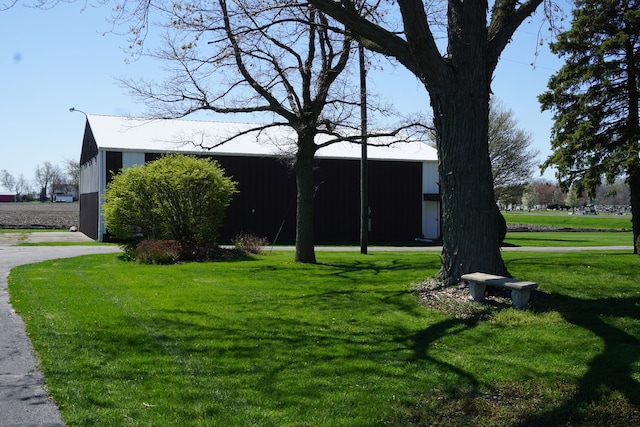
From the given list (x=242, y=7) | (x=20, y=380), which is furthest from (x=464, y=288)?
(x=242, y=7)

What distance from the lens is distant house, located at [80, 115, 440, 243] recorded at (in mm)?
30752

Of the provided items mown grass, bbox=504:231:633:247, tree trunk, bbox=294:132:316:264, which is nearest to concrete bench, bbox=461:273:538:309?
tree trunk, bbox=294:132:316:264

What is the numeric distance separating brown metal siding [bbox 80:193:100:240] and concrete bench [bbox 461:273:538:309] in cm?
2568

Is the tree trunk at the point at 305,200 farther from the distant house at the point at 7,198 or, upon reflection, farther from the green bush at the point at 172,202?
the distant house at the point at 7,198

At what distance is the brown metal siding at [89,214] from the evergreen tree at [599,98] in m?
22.1

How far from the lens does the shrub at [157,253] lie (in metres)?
17.5

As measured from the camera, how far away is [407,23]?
9633 mm

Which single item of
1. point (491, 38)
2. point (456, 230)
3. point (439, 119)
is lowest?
point (456, 230)

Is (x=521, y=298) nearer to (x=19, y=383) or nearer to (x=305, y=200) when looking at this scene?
(x=19, y=383)

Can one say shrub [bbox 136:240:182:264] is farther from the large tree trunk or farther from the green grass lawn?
the large tree trunk

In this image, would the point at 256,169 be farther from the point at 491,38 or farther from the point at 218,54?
the point at 491,38

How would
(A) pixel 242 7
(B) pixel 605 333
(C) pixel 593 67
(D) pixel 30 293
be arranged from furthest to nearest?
1. (C) pixel 593 67
2. (A) pixel 242 7
3. (D) pixel 30 293
4. (B) pixel 605 333

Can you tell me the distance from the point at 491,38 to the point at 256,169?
2286 centimetres

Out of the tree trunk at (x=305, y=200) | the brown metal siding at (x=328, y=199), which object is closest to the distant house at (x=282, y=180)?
the brown metal siding at (x=328, y=199)
